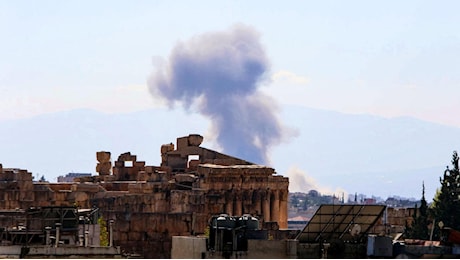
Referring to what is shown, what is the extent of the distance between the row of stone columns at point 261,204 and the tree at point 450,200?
84.0 feet

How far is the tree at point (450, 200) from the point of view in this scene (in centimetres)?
11738

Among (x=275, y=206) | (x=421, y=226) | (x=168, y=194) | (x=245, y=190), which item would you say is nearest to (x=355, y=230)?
(x=421, y=226)

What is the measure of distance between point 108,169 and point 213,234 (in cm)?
9072

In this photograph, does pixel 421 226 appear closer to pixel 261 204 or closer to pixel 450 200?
pixel 450 200

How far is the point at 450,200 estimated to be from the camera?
120m

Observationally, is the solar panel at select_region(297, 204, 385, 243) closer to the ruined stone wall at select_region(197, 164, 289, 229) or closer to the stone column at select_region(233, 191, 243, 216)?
the ruined stone wall at select_region(197, 164, 289, 229)

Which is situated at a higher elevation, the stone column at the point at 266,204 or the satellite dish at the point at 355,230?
the stone column at the point at 266,204

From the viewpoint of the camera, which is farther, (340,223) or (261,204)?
(261,204)

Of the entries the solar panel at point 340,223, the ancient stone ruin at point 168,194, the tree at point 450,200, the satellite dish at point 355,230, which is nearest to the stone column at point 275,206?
the ancient stone ruin at point 168,194

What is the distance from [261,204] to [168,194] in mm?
8952

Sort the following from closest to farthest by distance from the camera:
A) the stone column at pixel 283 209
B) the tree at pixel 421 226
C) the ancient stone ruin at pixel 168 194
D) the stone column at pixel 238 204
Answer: the tree at pixel 421 226 → the ancient stone ruin at pixel 168 194 → the stone column at pixel 238 204 → the stone column at pixel 283 209

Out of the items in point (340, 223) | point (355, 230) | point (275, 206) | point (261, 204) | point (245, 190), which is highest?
point (245, 190)

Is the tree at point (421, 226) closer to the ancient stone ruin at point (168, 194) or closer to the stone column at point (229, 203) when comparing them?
the ancient stone ruin at point (168, 194)

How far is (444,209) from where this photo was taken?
388 ft
